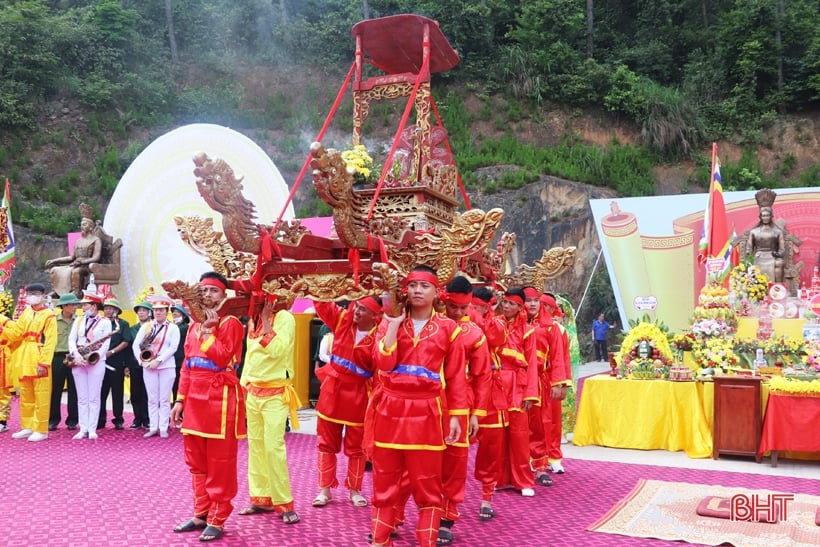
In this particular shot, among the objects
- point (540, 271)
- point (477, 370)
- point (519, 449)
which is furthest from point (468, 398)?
point (540, 271)

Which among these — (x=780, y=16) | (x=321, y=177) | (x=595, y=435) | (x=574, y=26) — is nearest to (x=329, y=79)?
(x=574, y=26)

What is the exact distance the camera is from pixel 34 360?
22.4ft

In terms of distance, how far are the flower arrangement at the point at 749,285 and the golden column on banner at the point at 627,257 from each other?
4038 mm

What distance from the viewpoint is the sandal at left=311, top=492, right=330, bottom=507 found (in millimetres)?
4477

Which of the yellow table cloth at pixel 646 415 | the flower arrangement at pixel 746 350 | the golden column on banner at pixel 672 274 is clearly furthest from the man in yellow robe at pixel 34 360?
the golden column on banner at pixel 672 274

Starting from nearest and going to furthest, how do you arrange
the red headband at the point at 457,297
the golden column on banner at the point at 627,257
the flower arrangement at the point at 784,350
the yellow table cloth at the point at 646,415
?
1. the red headband at the point at 457,297
2. the yellow table cloth at the point at 646,415
3. the flower arrangement at the point at 784,350
4. the golden column on banner at the point at 627,257

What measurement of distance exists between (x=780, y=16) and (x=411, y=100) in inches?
784

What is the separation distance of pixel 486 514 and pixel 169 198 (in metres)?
7.68

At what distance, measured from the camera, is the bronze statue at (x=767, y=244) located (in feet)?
33.7

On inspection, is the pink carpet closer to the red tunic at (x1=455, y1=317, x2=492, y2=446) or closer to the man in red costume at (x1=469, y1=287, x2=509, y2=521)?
the man in red costume at (x1=469, y1=287, x2=509, y2=521)

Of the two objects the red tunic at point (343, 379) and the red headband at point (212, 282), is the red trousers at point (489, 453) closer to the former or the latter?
the red tunic at point (343, 379)

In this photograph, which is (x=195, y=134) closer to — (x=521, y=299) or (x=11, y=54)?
(x=521, y=299)

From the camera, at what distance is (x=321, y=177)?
3182 mm

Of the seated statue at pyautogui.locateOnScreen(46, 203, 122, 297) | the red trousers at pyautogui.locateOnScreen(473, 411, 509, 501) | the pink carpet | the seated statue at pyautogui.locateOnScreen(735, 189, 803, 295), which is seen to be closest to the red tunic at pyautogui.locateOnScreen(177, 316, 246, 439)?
the pink carpet
